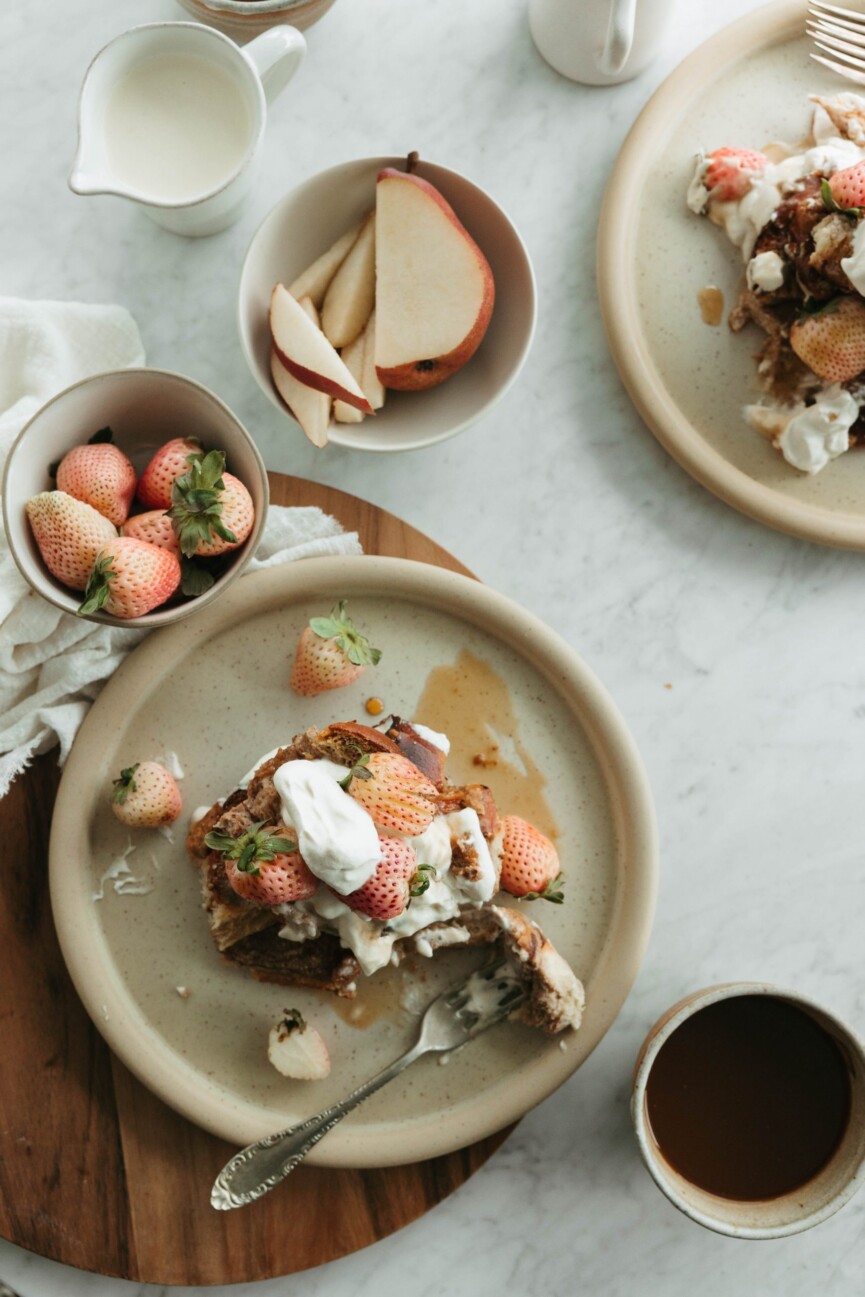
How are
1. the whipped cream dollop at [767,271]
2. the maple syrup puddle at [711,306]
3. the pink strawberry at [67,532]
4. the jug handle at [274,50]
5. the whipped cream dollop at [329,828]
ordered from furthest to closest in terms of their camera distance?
the maple syrup puddle at [711,306] → the whipped cream dollop at [767,271] → the jug handle at [274,50] → the pink strawberry at [67,532] → the whipped cream dollop at [329,828]

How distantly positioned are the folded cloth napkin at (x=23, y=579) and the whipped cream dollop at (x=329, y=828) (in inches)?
16.8

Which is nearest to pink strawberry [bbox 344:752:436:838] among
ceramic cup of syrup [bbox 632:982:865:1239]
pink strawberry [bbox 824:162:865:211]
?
ceramic cup of syrup [bbox 632:982:865:1239]

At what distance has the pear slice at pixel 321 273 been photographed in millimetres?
1826

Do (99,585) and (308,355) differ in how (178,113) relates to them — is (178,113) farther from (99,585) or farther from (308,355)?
(99,585)

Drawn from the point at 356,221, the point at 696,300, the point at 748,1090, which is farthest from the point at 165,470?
the point at 748,1090

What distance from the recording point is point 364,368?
5.95ft

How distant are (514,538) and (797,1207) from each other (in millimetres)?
1175

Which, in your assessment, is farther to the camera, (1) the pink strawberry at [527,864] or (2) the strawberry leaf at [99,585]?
(1) the pink strawberry at [527,864]

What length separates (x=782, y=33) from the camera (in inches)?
75.7

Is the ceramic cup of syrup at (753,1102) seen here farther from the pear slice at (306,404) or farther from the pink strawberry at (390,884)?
the pear slice at (306,404)

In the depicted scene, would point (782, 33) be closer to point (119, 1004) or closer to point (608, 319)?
point (608, 319)

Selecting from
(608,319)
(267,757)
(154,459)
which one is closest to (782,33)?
(608,319)

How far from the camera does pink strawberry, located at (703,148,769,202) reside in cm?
186

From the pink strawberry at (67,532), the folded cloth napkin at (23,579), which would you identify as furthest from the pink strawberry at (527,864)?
the pink strawberry at (67,532)
